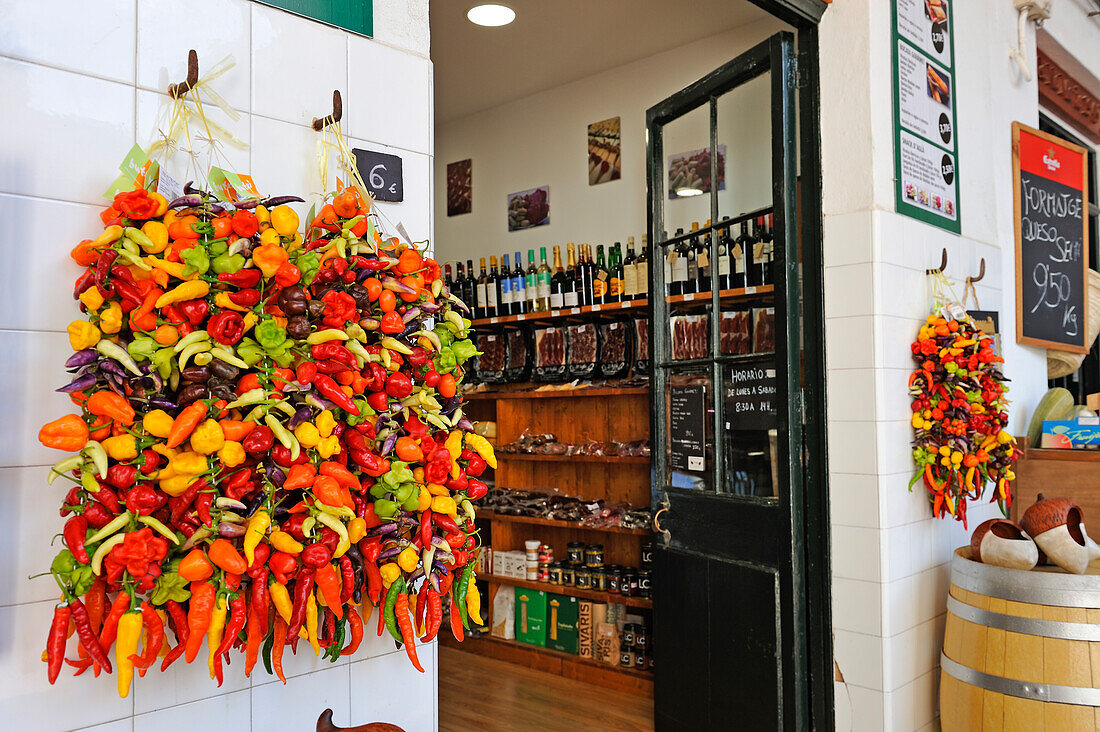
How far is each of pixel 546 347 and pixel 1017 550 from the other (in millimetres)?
2652

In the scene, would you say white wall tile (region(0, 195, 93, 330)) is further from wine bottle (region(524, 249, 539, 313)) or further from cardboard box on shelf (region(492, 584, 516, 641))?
cardboard box on shelf (region(492, 584, 516, 641))

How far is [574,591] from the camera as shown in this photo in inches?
163

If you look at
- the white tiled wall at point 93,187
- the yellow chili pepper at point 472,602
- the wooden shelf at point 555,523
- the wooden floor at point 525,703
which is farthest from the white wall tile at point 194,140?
the wooden shelf at point 555,523

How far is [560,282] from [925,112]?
1956mm

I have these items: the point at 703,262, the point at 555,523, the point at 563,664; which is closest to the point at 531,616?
the point at 563,664

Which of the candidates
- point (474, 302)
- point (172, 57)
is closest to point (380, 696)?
point (172, 57)

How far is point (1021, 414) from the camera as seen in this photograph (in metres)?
3.52

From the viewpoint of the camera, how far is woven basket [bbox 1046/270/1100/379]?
3.89 m

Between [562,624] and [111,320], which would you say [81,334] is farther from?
[562,624]

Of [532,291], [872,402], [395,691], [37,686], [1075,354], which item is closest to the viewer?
[37,686]

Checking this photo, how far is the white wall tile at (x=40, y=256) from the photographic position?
1051 millimetres

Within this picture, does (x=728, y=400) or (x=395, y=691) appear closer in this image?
(x=395, y=691)

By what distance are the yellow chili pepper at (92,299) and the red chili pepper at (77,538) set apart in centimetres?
25

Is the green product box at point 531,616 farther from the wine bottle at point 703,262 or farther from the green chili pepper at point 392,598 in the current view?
the green chili pepper at point 392,598
